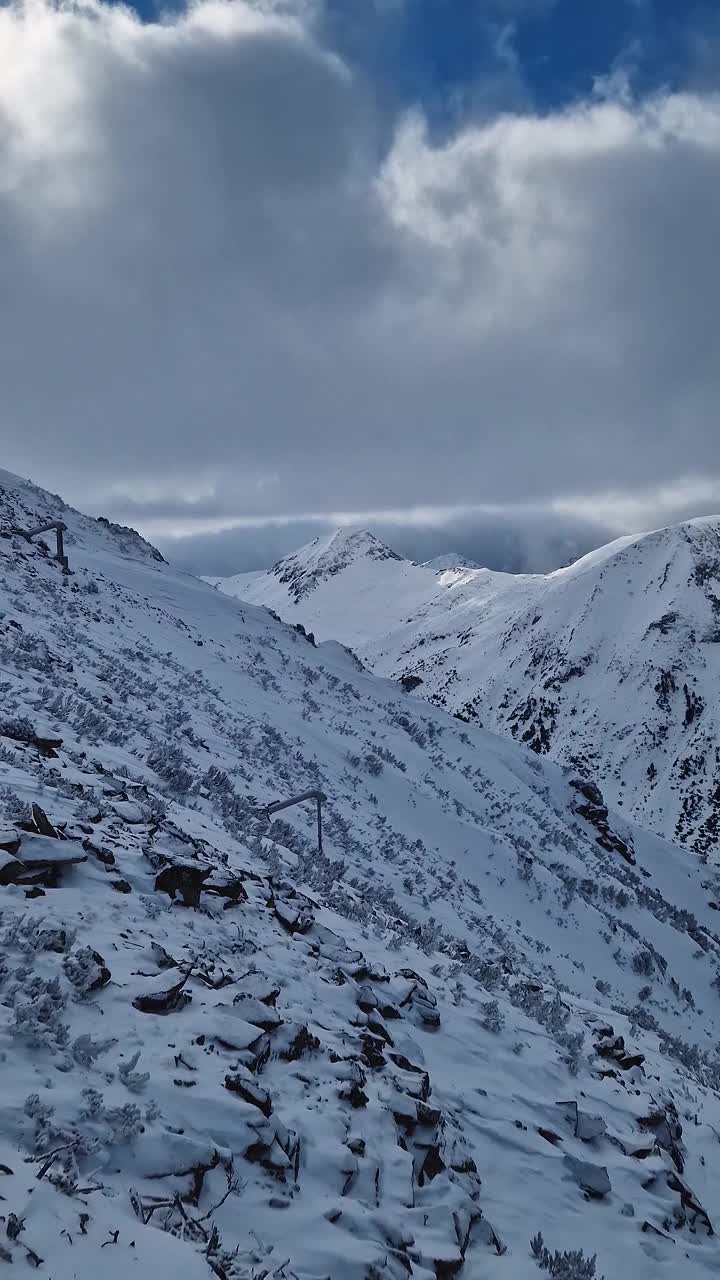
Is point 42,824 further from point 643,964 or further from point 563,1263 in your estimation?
point 643,964

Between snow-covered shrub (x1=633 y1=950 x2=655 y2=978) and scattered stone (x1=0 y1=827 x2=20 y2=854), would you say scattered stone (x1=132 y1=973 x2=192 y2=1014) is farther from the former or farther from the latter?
snow-covered shrub (x1=633 y1=950 x2=655 y2=978)

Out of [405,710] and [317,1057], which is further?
[405,710]

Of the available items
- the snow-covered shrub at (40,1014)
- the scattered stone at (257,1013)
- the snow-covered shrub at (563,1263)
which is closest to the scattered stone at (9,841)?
the snow-covered shrub at (40,1014)

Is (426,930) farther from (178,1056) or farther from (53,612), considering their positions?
(53,612)

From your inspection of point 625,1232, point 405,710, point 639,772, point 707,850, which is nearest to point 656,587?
point 639,772

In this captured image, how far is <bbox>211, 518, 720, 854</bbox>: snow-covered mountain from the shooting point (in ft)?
316

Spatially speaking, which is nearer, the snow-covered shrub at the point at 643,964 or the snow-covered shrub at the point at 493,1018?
the snow-covered shrub at the point at 493,1018

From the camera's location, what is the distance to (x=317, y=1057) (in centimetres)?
546

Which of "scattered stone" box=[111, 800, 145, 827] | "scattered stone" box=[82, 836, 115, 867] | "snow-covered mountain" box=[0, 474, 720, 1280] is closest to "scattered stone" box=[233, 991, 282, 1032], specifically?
"snow-covered mountain" box=[0, 474, 720, 1280]

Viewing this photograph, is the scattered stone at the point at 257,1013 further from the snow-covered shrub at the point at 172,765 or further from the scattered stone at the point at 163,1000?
the snow-covered shrub at the point at 172,765

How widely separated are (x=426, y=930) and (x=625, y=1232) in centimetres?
554

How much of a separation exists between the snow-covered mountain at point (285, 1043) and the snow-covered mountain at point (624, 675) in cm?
8209

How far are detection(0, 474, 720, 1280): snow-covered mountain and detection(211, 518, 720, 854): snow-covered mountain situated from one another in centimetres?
8209

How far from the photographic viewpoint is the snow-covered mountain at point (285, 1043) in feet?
12.4
